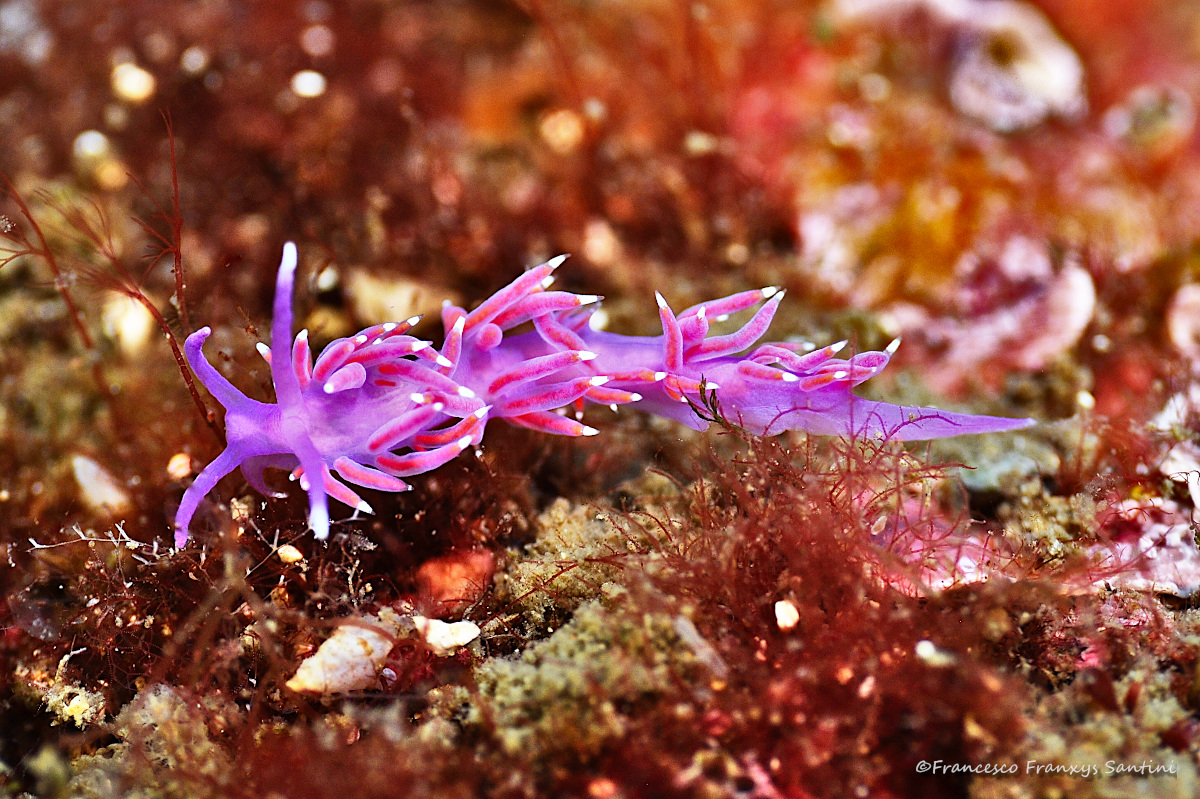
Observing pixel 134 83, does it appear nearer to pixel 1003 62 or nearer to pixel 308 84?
pixel 308 84

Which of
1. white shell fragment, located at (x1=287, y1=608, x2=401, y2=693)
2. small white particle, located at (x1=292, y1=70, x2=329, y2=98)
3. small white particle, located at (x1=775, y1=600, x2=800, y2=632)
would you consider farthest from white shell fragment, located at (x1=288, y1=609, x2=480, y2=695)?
small white particle, located at (x1=292, y1=70, x2=329, y2=98)

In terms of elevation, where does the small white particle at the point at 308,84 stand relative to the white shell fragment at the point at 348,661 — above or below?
above

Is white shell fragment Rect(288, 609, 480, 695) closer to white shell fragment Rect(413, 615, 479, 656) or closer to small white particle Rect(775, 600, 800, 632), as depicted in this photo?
white shell fragment Rect(413, 615, 479, 656)

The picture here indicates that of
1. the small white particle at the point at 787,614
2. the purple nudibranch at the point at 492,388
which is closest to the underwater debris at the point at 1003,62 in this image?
the purple nudibranch at the point at 492,388

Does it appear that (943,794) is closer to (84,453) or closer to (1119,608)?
(1119,608)

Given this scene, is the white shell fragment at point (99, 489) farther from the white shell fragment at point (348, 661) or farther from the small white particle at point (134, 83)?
the small white particle at point (134, 83)

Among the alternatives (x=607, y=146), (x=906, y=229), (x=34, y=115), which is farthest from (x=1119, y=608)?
(x=34, y=115)
